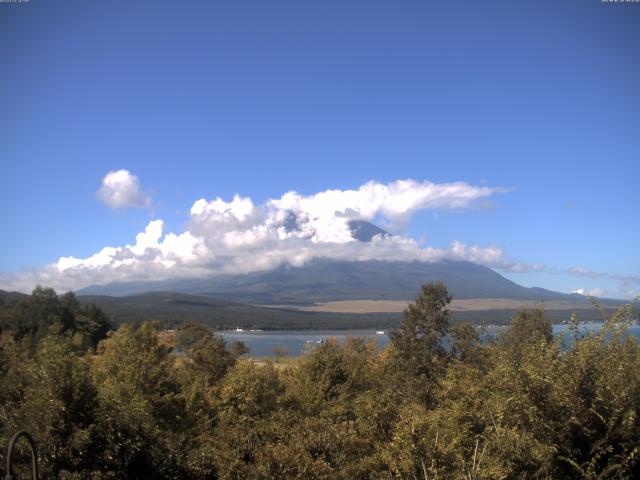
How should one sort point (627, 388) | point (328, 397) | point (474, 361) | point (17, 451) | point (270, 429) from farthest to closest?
point (474, 361) → point (328, 397) → point (270, 429) → point (17, 451) → point (627, 388)

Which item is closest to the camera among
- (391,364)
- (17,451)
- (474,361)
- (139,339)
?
(17,451)

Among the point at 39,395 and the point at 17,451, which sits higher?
the point at 39,395

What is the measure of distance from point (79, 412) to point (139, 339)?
101ft

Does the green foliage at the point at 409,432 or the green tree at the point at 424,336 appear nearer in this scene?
the green foliage at the point at 409,432

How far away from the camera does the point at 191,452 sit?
1298cm

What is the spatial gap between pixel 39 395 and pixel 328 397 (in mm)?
19438

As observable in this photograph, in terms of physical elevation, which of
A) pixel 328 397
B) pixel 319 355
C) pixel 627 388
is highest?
pixel 627 388

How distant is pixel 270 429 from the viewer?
1336 centimetres

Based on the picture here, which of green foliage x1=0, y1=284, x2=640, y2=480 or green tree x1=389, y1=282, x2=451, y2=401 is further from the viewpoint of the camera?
green tree x1=389, y1=282, x2=451, y2=401

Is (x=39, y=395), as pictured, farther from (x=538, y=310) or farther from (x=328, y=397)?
(x=538, y=310)

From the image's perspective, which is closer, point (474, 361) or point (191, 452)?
point (191, 452)

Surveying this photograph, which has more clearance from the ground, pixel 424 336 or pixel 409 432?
pixel 409 432

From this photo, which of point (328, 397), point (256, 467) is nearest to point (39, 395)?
point (256, 467)

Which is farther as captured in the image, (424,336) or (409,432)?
(424,336)
